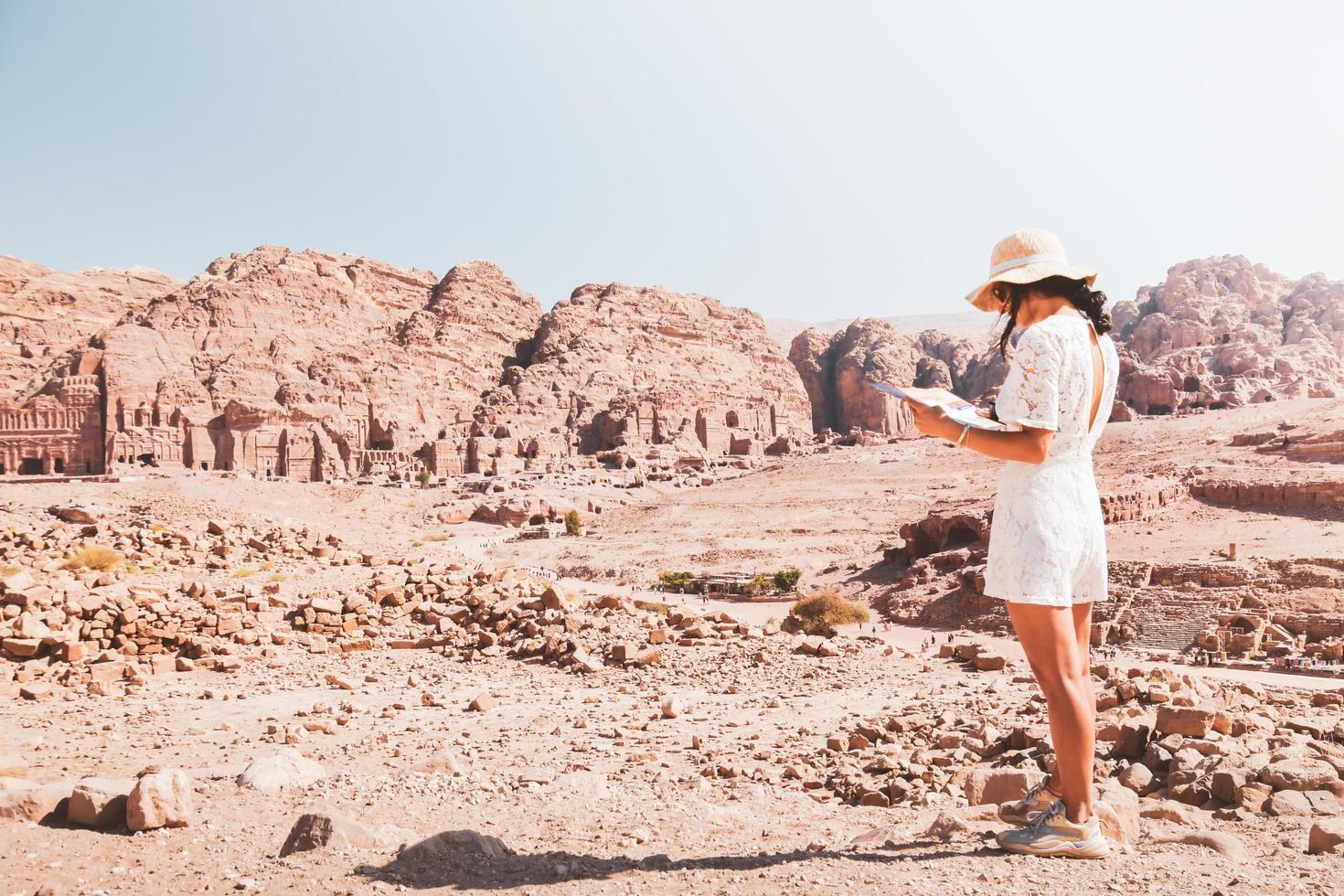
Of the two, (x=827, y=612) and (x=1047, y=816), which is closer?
(x=1047, y=816)

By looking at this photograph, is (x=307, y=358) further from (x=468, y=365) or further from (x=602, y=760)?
(x=602, y=760)

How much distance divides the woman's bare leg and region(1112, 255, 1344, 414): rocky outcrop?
61538mm

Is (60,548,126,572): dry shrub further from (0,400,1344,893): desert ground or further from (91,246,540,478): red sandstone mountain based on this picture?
(91,246,540,478): red sandstone mountain

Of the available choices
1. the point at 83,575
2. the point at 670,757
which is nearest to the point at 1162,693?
the point at 670,757

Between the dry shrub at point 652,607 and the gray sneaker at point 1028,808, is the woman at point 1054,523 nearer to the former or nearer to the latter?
the gray sneaker at point 1028,808

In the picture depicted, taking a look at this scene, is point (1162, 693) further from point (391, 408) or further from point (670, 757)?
point (391, 408)

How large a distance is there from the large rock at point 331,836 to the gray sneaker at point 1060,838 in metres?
2.47

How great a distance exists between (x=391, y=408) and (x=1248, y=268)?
76.8 meters

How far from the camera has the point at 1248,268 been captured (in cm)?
7819

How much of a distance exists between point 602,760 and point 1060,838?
3.64m

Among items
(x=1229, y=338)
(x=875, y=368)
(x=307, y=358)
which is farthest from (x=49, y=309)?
(x=1229, y=338)

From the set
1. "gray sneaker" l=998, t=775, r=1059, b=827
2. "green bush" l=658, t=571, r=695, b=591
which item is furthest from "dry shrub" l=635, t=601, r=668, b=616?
"green bush" l=658, t=571, r=695, b=591

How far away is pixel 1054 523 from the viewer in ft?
9.71

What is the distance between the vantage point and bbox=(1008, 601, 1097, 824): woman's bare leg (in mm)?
2945
